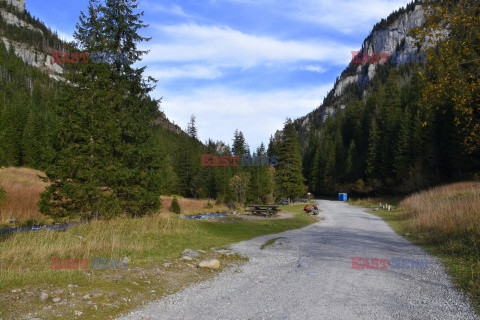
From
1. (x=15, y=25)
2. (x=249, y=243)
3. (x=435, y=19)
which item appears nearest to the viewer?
(x=435, y=19)

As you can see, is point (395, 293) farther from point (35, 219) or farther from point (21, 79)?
point (21, 79)

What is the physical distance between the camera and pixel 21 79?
389 feet

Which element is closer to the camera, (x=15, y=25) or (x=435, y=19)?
(x=435, y=19)

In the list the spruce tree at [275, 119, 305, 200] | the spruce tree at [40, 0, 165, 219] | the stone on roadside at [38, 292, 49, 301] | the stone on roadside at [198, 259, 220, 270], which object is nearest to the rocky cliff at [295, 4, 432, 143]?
the spruce tree at [275, 119, 305, 200]

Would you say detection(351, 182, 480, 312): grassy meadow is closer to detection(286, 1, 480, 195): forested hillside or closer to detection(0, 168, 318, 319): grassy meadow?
detection(286, 1, 480, 195): forested hillside

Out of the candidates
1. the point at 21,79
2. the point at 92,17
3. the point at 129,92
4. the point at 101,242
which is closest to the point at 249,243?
the point at 101,242

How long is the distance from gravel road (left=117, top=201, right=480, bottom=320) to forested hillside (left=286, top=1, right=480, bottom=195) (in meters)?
3.68

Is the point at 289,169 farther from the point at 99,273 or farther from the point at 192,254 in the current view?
the point at 99,273

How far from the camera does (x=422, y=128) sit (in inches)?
1869

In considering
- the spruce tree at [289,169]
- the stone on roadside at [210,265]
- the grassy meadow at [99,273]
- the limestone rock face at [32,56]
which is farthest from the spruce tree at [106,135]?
the limestone rock face at [32,56]

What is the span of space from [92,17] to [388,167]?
2298 inches

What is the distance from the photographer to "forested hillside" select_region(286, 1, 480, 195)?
6562mm

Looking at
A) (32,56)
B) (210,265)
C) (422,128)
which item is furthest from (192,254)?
→ (32,56)

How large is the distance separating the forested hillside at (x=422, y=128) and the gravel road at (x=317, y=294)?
12.1 feet
